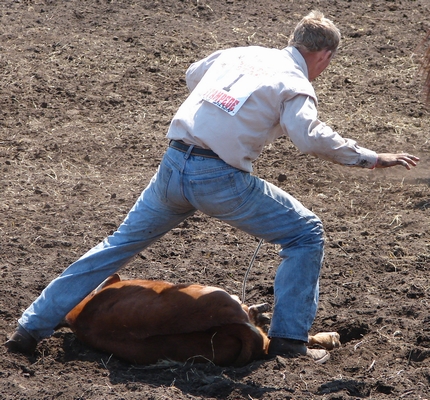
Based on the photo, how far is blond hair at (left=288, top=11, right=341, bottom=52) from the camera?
13.5 ft

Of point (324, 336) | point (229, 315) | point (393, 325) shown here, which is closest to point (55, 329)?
point (229, 315)

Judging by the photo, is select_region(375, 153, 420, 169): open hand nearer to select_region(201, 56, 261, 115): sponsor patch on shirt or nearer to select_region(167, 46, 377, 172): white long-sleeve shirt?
select_region(167, 46, 377, 172): white long-sleeve shirt

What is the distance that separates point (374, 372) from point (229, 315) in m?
0.88

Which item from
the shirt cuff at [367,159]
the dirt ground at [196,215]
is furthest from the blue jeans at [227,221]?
the shirt cuff at [367,159]

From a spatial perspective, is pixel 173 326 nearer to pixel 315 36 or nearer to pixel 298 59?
pixel 298 59

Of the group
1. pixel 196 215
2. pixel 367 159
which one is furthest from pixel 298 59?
pixel 196 215

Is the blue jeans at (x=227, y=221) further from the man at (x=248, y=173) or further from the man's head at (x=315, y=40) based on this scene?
the man's head at (x=315, y=40)

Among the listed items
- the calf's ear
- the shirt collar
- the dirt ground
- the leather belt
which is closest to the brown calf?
the dirt ground

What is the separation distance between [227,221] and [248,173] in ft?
1.04

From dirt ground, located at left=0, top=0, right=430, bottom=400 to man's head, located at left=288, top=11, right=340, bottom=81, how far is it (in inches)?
Result: 67.9

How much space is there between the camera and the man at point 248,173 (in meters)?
3.90

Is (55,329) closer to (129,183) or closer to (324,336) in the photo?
(324,336)

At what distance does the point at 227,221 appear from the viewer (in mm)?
4199

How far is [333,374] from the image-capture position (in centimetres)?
408
